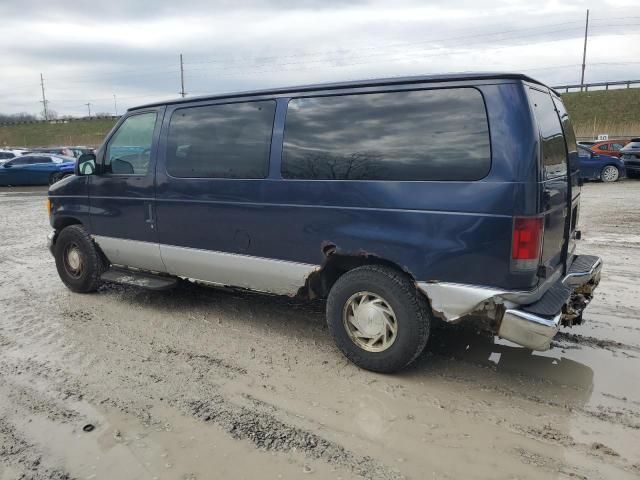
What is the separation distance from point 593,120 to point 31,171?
43.8 m

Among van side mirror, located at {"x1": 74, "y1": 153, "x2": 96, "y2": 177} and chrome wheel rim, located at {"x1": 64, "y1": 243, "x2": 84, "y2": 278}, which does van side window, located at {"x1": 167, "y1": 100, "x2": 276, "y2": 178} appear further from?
chrome wheel rim, located at {"x1": 64, "y1": 243, "x2": 84, "y2": 278}

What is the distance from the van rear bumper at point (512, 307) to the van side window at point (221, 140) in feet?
5.87

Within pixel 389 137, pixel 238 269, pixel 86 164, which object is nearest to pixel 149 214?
pixel 86 164

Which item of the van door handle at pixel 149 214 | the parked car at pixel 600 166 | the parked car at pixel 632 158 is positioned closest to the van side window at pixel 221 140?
the van door handle at pixel 149 214

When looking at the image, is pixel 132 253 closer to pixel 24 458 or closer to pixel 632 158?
pixel 24 458

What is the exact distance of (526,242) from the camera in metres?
3.20

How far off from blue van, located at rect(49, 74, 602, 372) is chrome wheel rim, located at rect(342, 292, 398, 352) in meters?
0.01

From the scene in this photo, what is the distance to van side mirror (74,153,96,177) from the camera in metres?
5.52

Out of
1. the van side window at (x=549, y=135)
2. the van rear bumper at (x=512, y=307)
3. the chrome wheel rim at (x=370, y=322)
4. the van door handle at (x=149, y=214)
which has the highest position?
the van side window at (x=549, y=135)

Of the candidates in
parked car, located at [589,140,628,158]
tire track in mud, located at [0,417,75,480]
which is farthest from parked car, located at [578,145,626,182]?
tire track in mud, located at [0,417,75,480]

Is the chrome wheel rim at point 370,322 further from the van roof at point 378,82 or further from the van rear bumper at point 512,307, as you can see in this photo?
the van roof at point 378,82

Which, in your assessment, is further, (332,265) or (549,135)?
(332,265)

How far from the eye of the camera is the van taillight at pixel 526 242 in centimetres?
318

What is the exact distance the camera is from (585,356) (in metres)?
4.11
